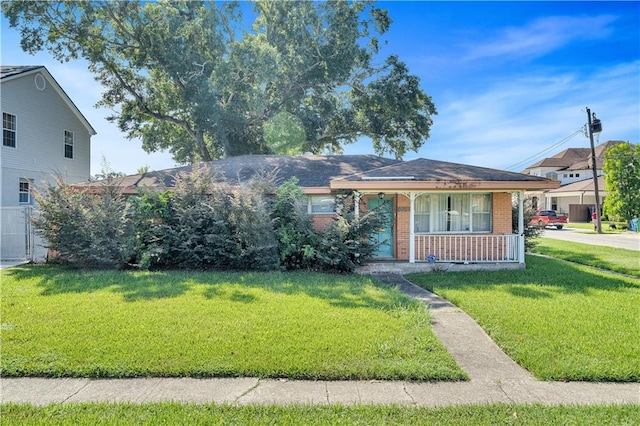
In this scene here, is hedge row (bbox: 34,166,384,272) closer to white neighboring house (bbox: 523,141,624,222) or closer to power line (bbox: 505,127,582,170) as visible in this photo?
white neighboring house (bbox: 523,141,624,222)

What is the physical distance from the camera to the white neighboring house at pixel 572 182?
3653 cm

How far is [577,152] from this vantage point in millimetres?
54156

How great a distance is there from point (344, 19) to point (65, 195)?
50.1 ft

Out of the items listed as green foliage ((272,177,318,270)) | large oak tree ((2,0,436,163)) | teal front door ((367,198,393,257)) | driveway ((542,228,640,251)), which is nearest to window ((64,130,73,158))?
large oak tree ((2,0,436,163))

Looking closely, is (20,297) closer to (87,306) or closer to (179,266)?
(87,306)

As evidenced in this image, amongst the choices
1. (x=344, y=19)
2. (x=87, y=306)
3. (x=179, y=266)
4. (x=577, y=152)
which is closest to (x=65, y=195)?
(x=179, y=266)

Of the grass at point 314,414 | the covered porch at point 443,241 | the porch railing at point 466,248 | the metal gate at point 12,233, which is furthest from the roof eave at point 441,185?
the metal gate at point 12,233

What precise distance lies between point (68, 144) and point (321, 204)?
53.4ft

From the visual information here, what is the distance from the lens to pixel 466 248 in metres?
12.0

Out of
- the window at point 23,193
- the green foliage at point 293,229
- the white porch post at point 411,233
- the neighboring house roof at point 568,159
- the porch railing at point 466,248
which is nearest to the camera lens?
the green foliage at point 293,229

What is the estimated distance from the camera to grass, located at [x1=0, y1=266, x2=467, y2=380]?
4.37 metres

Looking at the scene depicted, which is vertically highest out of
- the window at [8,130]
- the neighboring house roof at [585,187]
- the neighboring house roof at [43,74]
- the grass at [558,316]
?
the neighboring house roof at [43,74]

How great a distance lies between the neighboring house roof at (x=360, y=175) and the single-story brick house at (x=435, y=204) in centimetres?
3

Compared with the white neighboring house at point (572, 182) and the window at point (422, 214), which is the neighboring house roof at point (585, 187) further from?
the window at point (422, 214)
